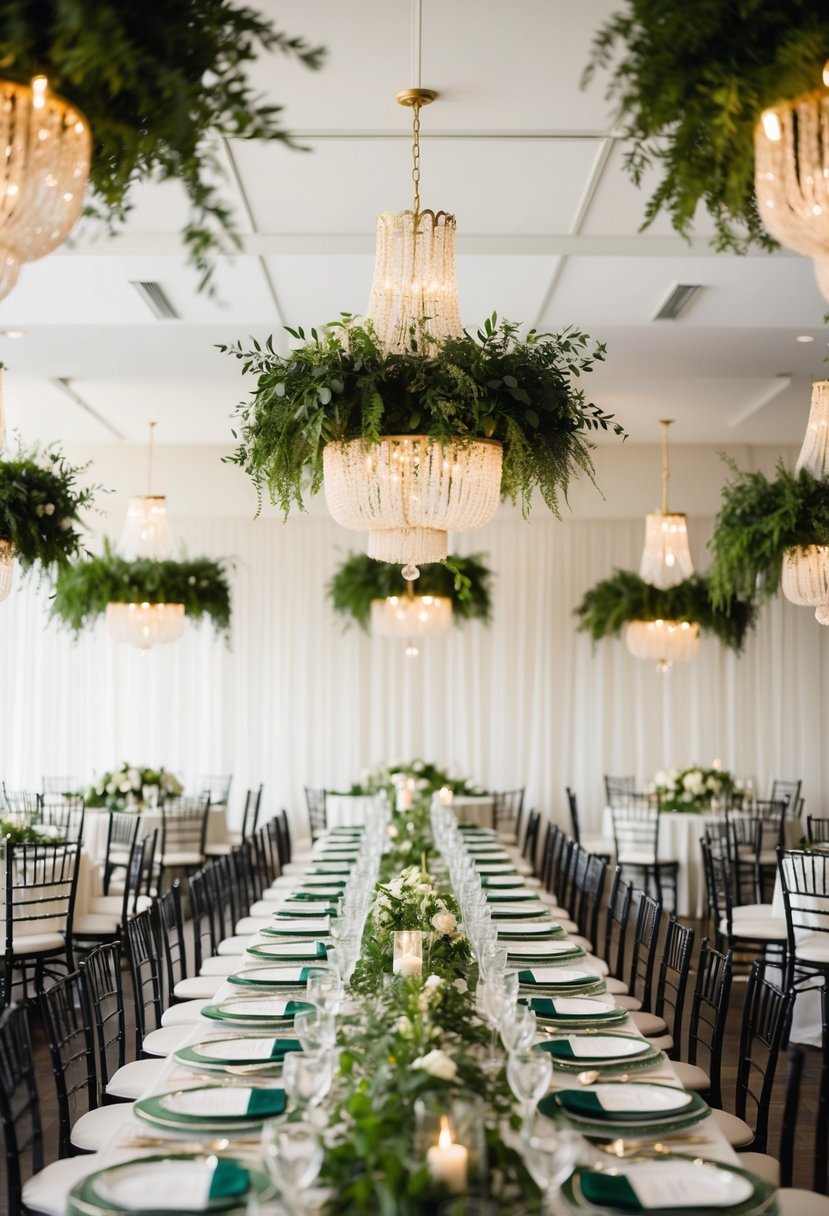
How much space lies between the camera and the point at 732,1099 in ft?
17.9

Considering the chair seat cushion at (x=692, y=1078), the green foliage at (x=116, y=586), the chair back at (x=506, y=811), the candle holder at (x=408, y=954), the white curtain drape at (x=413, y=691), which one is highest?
the green foliage at (x=116, y=586)

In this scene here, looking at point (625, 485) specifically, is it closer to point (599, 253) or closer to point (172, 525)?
point (172, 525)

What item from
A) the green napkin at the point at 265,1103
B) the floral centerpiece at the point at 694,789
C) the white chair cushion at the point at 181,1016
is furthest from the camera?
the floral centerpiece at the point at 694,789

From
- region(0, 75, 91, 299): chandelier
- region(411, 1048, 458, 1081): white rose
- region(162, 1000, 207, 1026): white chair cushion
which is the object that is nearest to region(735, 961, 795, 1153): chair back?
region(411, 1048, 458, 1081): white rose

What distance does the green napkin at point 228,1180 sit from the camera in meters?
2.30

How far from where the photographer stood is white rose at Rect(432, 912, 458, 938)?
3.88 m

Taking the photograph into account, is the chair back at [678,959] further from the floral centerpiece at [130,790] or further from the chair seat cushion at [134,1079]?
the floral centerpiece at [130,790]

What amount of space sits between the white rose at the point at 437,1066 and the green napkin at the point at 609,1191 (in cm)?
33

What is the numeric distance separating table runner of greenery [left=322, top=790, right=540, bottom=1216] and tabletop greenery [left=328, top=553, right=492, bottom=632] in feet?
22.9

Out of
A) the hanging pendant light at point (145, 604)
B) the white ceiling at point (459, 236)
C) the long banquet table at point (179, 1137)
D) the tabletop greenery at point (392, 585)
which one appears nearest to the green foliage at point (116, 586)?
the hanging pendant light at point (145, 604)

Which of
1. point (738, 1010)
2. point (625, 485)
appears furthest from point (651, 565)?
point (738, 1010)

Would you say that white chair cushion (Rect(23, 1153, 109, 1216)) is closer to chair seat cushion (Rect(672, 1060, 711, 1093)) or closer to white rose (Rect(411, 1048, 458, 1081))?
white rose (Rect(411, 1048, 458, 1081))

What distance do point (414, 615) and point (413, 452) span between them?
6836mm

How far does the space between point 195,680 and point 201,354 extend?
205 inches
